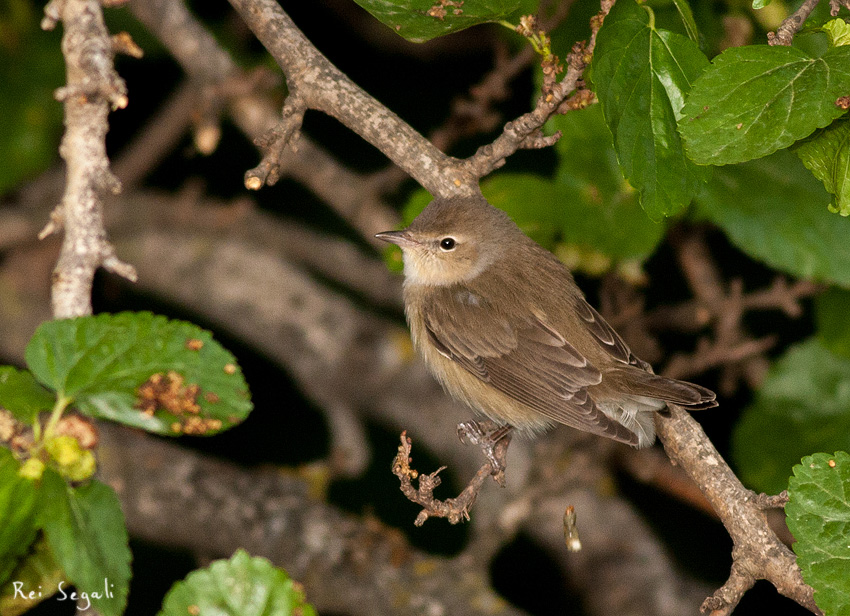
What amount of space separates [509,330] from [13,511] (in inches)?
86.5

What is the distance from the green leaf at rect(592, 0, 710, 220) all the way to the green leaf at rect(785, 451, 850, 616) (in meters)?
0.83

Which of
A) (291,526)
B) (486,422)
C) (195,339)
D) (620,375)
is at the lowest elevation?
(291,526)

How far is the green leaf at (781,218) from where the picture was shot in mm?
3793

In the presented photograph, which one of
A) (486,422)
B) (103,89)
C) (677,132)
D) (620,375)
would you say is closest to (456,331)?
(486,422)

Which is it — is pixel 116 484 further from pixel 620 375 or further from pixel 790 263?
pixel 790 263

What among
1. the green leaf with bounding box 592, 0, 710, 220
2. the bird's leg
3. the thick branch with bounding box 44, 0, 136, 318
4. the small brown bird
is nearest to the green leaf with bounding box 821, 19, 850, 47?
the green leaf with bounding box 592, 0, 710, 220

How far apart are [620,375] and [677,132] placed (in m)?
1.27

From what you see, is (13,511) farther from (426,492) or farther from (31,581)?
(426,492)

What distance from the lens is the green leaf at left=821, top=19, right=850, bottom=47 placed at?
2359mm

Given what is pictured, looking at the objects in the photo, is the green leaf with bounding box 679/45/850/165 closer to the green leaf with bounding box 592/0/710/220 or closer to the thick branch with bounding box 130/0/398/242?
the green leaf with bounding box 592/0/710/220

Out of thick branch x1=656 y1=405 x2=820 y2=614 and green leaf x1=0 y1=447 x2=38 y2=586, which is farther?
thick branch x1=656 y1=405 x2=820 y2=614

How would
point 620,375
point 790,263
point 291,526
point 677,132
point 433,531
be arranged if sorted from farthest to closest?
point 433,531
point 291,526
point 790,263
point 620,375
point 677,132

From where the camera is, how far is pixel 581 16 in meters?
3.60

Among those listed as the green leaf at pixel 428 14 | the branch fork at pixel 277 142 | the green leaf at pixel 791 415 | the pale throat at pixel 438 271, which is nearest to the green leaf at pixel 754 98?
the green leaf at pixel 428 14
